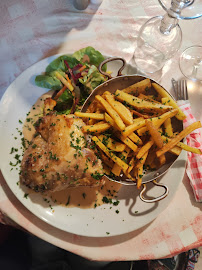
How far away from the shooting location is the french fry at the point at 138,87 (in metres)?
2.46

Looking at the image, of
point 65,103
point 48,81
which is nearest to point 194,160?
point 65,103

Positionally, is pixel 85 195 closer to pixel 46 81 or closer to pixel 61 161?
pixel 61 161

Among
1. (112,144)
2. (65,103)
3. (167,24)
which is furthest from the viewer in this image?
(167,24)

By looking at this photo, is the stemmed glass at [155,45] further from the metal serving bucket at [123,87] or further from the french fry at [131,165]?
the french fry at [131,165]

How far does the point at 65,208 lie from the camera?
98.3 inches

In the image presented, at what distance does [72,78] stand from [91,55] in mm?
329

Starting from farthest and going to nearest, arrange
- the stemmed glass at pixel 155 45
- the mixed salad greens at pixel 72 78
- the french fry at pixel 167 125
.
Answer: the stemmed glass at pixel 155 45, the mixed salad greens at pixel 72 78, the french fry at pixel 167 125

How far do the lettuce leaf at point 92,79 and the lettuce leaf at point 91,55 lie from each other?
108 millimetres

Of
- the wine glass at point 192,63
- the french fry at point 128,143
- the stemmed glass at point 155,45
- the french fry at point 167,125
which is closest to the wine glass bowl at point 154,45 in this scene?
the stemmed glass at point 155,45

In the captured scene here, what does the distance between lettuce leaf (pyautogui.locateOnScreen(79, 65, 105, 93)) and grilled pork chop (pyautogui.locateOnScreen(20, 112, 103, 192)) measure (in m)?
0.50

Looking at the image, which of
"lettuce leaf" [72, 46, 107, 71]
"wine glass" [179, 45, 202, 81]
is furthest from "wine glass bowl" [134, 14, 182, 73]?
"lettuce leaf" [72, 46, 107, 71]

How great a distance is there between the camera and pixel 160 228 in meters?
2.67

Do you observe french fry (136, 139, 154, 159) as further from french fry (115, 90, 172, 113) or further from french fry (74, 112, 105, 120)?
french fry (74, 112, 105, 120)

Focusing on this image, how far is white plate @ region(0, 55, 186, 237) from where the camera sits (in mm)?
2436
